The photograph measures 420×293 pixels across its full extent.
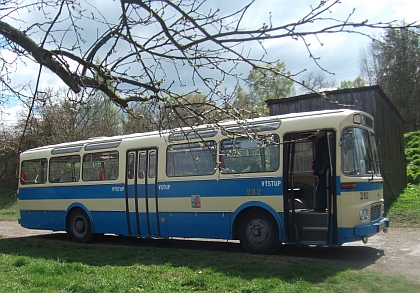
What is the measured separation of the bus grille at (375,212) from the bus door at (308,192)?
969 millimetres

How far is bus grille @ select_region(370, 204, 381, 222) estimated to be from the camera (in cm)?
997

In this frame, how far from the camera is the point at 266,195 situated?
10.5 m

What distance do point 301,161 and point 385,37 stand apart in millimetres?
6347

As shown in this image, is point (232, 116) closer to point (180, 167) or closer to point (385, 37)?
point (385, 37)

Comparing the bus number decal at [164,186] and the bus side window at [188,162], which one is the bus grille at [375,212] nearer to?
the bus side window at [188,162]

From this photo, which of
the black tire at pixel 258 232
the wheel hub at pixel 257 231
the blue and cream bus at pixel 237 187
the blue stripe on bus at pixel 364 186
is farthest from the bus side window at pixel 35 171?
the blue stripe on bus at pixel 364 186

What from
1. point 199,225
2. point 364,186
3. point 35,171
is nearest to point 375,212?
point 364,186

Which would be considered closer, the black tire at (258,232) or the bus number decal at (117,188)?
the black tire at (258,232)

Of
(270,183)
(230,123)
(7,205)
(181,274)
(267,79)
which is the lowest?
(181,274)

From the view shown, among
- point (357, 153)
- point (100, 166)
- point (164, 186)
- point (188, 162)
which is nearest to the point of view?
point (357, 153)

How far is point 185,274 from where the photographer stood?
8.31 meters

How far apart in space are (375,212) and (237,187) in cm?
308

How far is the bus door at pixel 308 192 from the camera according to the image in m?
9.69

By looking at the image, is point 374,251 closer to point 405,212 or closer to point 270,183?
point 270,183
